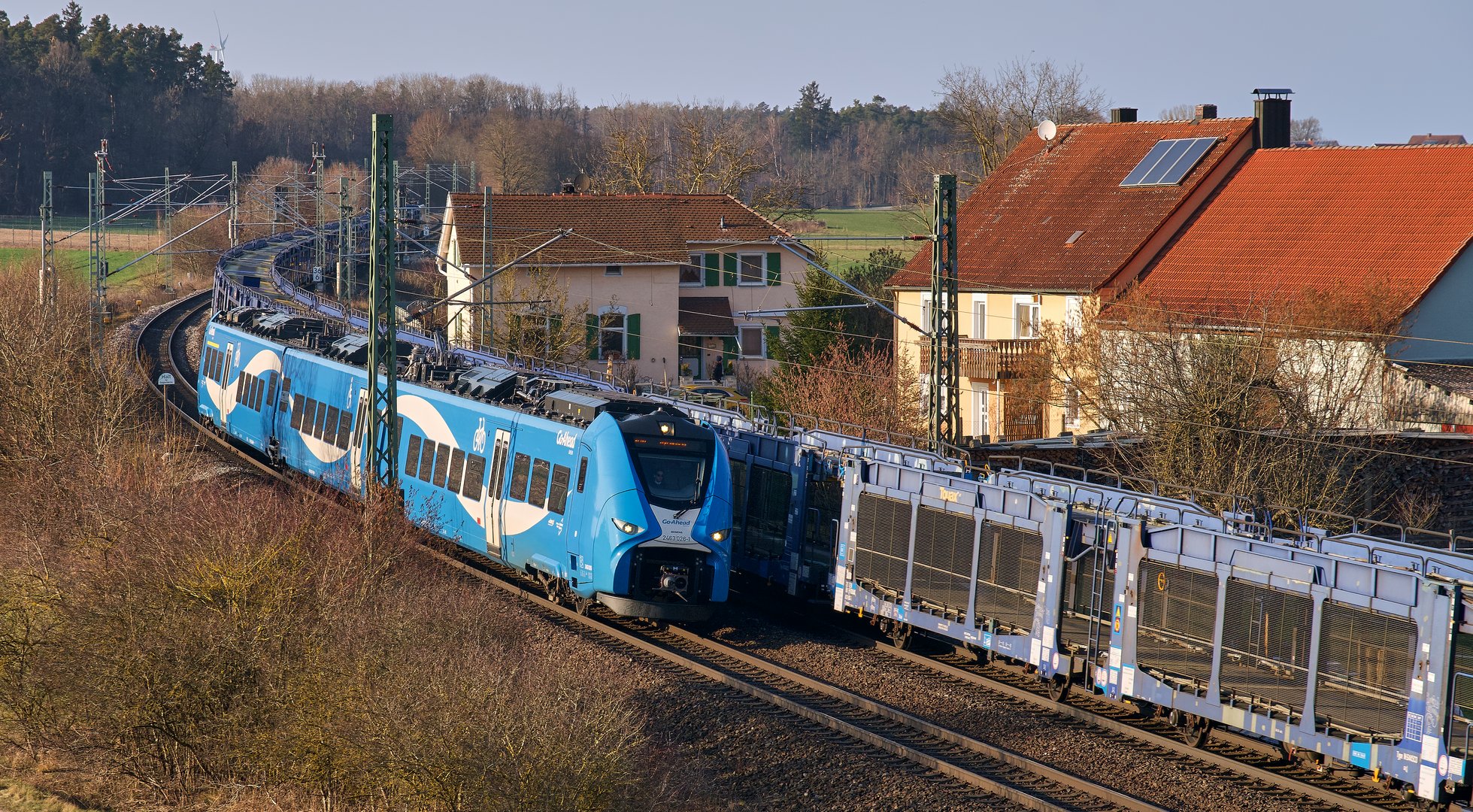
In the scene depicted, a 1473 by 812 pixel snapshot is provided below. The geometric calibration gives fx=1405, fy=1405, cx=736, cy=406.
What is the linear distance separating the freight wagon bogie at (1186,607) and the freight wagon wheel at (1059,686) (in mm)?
28

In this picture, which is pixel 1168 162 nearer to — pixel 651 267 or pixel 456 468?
pixel 651 267

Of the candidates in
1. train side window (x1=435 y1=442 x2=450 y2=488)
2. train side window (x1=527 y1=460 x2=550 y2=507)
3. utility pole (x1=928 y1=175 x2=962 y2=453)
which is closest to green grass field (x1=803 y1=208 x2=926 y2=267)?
utility pole (x1=928 y1=175 x2=962 y2=453)

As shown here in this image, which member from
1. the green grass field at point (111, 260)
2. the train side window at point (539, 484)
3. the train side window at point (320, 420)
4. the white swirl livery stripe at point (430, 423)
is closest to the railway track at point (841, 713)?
the white swirl livery stripe at point (430, 423)

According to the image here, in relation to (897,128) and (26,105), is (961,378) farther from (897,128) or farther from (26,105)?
(897,128)

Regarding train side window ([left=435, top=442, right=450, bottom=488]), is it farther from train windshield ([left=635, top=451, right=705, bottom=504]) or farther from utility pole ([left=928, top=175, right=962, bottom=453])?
utility pole ([left=928, top=175, right=962, bottom=453])

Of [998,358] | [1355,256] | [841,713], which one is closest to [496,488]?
[841,713]

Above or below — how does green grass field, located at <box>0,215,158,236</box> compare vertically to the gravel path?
above

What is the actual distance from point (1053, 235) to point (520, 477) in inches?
899

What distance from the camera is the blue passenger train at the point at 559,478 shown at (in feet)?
58.6

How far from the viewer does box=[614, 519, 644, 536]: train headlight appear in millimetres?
17625

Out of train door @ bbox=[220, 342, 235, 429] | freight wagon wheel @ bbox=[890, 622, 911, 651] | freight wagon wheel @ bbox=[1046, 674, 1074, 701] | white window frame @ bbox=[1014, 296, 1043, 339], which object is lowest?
freight wagon wheel @ bbox=[890, 622, 911, 651]

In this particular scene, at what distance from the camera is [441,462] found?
22234 mm

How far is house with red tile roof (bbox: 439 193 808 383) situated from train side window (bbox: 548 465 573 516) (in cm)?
2755

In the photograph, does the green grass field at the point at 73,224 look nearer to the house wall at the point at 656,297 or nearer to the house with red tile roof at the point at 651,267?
the house with red tile roof at the point at 651,267
